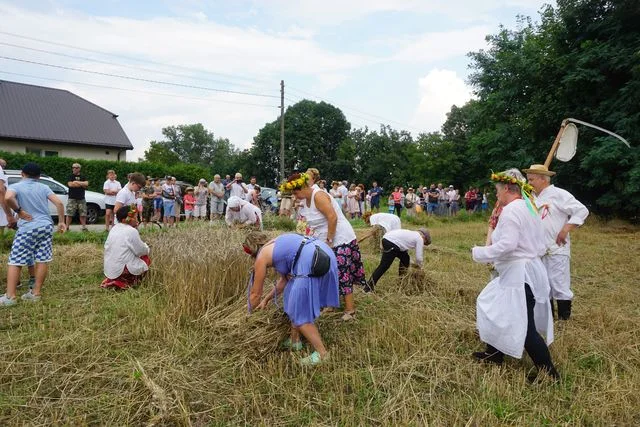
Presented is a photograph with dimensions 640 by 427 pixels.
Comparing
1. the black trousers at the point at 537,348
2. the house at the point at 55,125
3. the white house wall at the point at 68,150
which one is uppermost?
the house at the point at 55,125

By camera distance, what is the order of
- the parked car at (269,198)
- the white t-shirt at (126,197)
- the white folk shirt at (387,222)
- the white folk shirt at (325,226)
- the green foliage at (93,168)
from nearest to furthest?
the white folk shirt at (325,226), the white folk shirt at (387,222), the white t-shirt at (126,197), the green foliage at (93,168), the parked car at (269,198)

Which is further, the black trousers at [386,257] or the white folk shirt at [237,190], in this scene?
A: the white folk shirt at [237,190]

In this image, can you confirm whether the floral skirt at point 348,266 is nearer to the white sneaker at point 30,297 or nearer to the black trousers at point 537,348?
the black trousers at point 537,348

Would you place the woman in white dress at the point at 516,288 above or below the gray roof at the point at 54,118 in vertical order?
below

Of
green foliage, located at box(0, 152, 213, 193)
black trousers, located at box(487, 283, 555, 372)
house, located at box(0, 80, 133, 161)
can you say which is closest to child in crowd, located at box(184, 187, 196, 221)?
green foliage, located at box(0, 152, 213, 193)

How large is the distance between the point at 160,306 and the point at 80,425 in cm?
223

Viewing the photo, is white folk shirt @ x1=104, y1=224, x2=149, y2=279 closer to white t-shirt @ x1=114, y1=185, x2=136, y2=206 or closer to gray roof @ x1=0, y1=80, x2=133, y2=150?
white t-shirt @ x1=114, y1=185, x2=136, y2=206

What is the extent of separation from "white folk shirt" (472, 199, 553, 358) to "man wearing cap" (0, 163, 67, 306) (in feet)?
16.3

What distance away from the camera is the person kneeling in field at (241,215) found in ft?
26.2

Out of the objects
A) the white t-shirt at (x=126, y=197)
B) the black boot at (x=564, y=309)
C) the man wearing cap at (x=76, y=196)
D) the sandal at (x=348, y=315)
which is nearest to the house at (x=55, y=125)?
the man wearing cap at (x=76, y=196)

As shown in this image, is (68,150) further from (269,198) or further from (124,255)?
(124,255)

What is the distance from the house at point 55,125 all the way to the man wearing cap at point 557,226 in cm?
3098

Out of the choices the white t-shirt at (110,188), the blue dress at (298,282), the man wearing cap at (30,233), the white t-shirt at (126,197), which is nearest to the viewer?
the blue dress at (298,282)

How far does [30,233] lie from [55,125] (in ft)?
98.0
